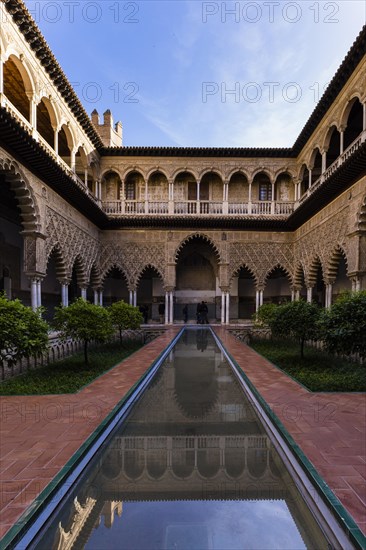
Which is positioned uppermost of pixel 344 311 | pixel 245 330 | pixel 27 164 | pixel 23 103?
pixel 23 103

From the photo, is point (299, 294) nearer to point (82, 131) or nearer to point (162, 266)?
point (162, 266)

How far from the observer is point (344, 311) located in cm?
630

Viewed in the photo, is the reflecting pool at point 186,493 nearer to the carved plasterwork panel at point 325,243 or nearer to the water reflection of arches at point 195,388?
the water reflection of arches at point 195,388

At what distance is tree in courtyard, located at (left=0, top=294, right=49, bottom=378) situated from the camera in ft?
14.7

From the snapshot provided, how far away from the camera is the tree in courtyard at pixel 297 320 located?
8555mm

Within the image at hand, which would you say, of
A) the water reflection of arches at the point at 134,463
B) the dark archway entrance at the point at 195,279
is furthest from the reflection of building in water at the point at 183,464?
the dark archway entrance at the point at 195,279

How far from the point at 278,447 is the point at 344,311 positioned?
363 cm

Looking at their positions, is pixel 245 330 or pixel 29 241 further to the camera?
pixel 245 330

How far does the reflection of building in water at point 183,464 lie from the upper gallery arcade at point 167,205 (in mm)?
7478

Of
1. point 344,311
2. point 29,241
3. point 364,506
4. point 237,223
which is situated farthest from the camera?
point 237,223

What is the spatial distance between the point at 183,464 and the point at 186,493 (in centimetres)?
46

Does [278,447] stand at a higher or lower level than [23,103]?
lower

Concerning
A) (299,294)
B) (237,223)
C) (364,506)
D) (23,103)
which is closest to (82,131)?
(23,103)

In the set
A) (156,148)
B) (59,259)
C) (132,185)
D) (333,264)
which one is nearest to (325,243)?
(333,264)
